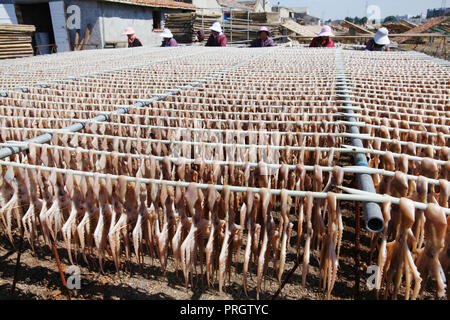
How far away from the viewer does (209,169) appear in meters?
1.95

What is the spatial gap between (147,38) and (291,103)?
20.0 m

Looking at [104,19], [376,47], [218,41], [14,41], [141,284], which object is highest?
[104,19]

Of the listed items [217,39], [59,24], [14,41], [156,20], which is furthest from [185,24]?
[14,41]

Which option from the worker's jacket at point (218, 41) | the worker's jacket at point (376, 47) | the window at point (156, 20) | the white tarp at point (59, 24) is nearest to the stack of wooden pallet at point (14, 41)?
the white tarp at point (59, 24)

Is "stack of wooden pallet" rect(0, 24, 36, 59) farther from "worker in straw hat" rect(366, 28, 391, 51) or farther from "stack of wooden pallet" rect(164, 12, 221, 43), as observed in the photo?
"worker in straw hat" rect(366, 28, 391, 51)

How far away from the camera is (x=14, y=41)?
13.0 metres

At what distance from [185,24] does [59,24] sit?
7663 millimetres

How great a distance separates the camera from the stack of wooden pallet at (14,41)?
41.0ft

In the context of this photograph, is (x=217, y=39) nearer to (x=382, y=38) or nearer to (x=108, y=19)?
(x=382, y=38)

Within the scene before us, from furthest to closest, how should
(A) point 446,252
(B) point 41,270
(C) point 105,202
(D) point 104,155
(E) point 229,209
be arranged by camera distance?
(B) point 41,270 → (D) point 104,155 → (C) point 105,202 → (E) point 229,209 → (A) point 446,252

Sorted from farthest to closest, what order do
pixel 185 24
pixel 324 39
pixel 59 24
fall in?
pixel 185 24 → pixel 59 24 → pixel 324 39

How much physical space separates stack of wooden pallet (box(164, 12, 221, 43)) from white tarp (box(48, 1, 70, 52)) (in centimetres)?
696
